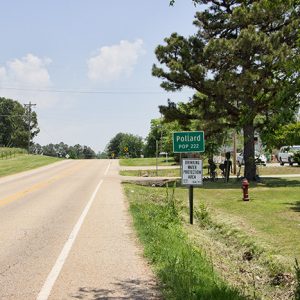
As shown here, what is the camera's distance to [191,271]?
7270mm

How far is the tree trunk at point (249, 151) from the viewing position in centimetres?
3319

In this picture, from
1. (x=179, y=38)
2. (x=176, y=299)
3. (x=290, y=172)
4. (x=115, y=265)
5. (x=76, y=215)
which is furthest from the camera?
(x=290, y=172)

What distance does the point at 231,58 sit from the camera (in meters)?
30.7

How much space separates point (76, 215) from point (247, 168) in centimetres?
2048

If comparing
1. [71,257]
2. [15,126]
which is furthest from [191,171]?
[15,126]

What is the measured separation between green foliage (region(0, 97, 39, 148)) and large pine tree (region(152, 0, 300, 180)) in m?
114

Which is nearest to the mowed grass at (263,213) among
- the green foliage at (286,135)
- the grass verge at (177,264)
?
the grass verge at (177,264)

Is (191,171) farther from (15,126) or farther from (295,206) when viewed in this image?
(15,126)

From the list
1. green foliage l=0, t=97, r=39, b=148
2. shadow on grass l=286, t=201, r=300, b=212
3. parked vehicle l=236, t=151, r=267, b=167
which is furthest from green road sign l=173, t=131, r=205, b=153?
green foliage l=0, t=97, r=39, b=148

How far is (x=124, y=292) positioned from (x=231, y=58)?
84.2ft

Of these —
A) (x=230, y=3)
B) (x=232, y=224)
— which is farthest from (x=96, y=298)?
(x=230, y=3)

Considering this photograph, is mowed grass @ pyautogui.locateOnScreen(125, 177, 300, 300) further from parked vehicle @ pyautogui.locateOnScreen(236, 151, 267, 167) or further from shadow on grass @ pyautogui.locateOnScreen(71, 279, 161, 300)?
parked vehicle @ pyautogui.locateOnScreen(236, 151, 267, 167)

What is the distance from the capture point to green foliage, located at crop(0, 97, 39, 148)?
5561 inches

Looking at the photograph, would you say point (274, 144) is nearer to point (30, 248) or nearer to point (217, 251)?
point (217, 251)
